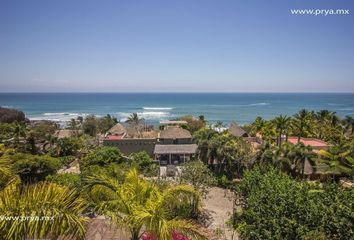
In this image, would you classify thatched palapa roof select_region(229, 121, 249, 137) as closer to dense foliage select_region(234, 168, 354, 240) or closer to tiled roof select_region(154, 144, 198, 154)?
tiled roof select_region(154, 144, 198, 154)

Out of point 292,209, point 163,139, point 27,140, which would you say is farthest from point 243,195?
point 27,140

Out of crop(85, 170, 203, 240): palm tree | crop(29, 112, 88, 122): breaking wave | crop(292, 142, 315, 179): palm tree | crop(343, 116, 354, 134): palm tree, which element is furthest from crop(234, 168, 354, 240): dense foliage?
crop(29, 112, 88, 122): breaking wave

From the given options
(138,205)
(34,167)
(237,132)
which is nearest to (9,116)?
(34,167)

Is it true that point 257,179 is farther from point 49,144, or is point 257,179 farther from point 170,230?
point 49,144

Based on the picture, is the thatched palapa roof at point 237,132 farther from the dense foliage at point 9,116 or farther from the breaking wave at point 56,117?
the breaking wave at point 56,117

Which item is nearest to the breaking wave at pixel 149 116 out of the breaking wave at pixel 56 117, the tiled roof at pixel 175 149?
the breaking wave at pixel 56 117

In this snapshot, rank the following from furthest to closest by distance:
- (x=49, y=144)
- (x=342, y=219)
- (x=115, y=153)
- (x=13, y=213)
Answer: (x=49, y=144) < (x=115, y=153) < (x=342, y=219) < (x=13, y=213)

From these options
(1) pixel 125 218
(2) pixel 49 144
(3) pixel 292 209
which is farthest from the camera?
(2) pixel 49 144
